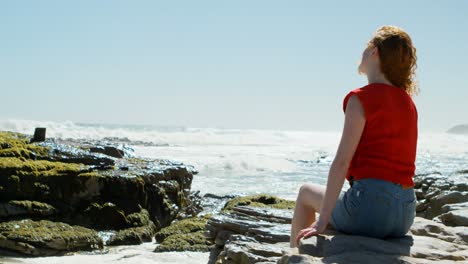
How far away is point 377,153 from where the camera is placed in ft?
14.6

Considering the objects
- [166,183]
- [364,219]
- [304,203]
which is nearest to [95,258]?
[166,183]

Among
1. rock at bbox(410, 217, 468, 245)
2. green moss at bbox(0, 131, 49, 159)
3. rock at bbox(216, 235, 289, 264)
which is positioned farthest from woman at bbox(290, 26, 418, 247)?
green moss at bbox(0, 131, 49, 159)

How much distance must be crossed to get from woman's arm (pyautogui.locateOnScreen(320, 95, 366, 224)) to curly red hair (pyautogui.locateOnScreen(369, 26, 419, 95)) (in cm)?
46

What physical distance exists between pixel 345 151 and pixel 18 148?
333 inches

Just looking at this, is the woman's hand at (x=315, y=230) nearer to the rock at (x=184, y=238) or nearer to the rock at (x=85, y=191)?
the rock at (x=184, y=238)

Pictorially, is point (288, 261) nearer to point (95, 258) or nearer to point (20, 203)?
point (95, 258)

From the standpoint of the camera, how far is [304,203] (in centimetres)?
479

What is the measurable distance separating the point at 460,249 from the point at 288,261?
172 centimetres

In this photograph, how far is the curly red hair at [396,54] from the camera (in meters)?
4.45

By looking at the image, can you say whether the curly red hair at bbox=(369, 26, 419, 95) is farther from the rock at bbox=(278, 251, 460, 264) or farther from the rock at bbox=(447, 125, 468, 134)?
the rock at bbox=(447, 125, 468, 134)

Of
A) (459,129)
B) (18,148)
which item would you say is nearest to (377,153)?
(18,148)

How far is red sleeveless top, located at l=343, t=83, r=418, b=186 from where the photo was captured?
4.35 m

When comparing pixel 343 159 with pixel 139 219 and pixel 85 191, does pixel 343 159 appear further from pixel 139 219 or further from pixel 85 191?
pixel 85 191

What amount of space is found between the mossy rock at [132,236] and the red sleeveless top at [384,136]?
5954mm
